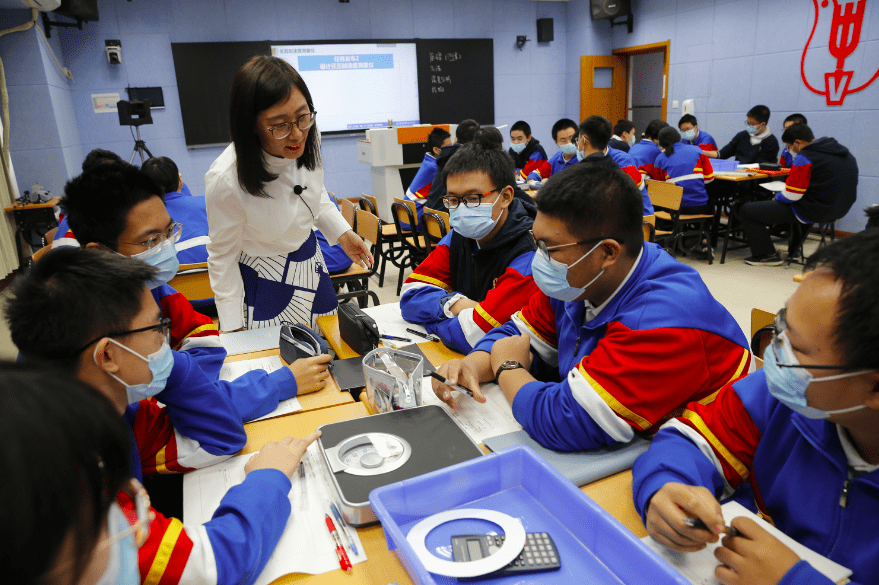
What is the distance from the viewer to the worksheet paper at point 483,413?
1238 millimetres

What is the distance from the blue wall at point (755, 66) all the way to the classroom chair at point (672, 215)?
5.77 feet

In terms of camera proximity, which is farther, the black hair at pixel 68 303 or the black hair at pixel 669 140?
the black hair at pixel 669 140

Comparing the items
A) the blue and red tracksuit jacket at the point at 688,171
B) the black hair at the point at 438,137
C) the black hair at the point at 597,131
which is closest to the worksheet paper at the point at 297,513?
the black hair at the point at 597,131

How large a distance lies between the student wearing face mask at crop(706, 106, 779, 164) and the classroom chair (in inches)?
60.0

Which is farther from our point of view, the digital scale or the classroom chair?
the classroom chair

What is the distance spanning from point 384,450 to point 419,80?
7.83 metres

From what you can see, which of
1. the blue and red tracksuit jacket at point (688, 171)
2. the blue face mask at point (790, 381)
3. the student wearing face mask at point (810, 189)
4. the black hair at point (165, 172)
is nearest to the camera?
the blue face mask at point (790, 381)

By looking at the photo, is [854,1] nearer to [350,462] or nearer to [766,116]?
[766,116]

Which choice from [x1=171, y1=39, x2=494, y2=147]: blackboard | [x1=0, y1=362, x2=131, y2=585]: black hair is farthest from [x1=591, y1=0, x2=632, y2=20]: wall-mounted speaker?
[x1=0, y1=362, x2=131, y2=585]: black hair

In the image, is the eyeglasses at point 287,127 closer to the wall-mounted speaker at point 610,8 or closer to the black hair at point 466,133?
the black hair at point 466,133

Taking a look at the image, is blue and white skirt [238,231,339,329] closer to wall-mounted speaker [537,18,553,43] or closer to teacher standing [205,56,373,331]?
teacher standing [205,56,373,331]

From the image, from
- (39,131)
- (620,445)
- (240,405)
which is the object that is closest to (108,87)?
(39,131)

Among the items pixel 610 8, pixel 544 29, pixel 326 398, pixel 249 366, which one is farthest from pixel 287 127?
pixel 544 29

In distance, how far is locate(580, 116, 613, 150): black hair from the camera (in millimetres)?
4945
